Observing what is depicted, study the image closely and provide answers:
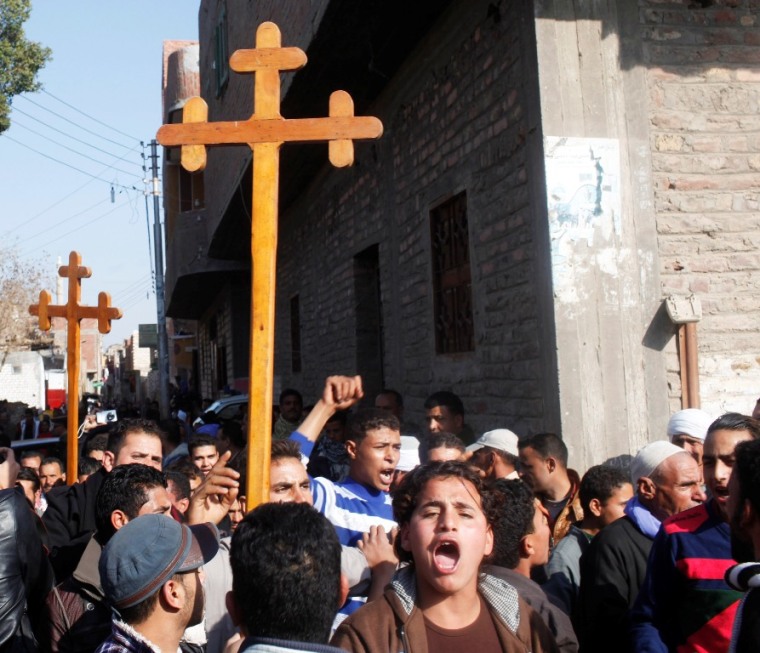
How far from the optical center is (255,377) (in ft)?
13.3

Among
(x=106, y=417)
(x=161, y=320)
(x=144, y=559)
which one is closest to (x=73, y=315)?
(x=144, y=559)

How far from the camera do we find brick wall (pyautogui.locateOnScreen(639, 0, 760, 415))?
6516 millimetres

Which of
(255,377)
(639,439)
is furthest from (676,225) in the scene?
(255,377)

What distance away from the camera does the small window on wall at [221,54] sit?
53.5 ft

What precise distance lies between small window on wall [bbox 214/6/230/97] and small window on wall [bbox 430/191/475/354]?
336 inches

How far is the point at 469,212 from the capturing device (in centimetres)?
775

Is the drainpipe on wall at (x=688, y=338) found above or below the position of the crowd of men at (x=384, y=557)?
above

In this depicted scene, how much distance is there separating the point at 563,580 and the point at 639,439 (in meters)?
2.33

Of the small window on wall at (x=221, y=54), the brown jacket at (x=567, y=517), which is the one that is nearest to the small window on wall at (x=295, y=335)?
the small window on wall at (x=221, y=54)

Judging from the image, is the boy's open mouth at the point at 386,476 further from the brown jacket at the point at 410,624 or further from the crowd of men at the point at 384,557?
the brown jacket at the point at 410,624

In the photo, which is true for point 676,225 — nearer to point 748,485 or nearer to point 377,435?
point 377,435

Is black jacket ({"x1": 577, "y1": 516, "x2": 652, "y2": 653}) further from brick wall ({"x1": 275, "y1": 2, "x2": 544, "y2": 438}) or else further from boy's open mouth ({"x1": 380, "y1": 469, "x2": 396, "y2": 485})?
brick wall ({"x1": 275, "y1": 2, "x2": 544, "y2": 438})

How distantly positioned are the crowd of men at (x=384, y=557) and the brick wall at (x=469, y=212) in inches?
79.3

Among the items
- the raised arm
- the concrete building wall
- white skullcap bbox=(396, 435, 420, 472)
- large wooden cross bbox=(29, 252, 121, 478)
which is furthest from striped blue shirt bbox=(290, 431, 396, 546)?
the concrete building wall
